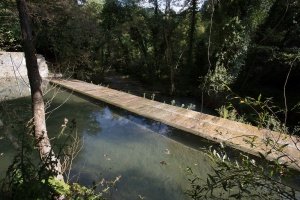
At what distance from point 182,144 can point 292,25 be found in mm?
7010

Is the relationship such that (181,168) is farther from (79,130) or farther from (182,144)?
(79,130)

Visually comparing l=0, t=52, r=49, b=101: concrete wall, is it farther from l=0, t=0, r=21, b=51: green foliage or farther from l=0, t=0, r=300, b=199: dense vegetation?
l=0, t=0, r=300, b=199: dense vegetation

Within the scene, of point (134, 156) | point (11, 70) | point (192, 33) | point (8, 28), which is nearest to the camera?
point (134, 156)

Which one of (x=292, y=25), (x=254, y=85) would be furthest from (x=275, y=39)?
(x=254, y=85)

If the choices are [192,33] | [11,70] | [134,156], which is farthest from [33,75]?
[192,33]

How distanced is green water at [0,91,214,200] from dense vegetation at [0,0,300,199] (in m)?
2.09

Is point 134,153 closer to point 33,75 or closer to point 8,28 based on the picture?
point 33,75

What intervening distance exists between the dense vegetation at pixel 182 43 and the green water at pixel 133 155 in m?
2.09

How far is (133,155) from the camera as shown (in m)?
5.38

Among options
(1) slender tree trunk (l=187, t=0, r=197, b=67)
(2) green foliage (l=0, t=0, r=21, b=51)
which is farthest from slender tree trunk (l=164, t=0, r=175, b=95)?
(2) green foliage (l=0, t=0, r=21, b=51)

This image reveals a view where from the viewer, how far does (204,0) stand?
1241 centimetres

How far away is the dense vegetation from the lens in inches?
413

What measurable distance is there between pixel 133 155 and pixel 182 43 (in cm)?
937

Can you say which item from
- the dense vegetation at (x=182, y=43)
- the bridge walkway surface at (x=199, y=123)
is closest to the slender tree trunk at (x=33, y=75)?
the bridge walkway surface at (x=199, y=123)
